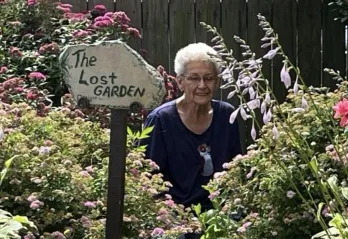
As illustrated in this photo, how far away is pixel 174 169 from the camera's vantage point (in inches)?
161

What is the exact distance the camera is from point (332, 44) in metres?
6.45

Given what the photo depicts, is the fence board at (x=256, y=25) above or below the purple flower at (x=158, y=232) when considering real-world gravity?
above

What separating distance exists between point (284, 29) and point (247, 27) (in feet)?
0.99

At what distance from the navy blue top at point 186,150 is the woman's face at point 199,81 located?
13 centimetres

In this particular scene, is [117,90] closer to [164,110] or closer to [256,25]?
[164,110]

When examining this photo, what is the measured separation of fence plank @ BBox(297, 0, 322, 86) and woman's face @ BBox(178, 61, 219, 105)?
2331 millimetres

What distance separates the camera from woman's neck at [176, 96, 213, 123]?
427 cm

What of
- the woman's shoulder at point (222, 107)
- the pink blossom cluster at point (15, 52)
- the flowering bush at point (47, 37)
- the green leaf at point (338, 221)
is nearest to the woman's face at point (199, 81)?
the woman's shoulder at point (222, 107)

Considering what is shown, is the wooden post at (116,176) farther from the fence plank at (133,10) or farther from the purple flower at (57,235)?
the fence plank at (133,10)

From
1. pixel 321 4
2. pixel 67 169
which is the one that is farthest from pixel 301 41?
pixel 67 169

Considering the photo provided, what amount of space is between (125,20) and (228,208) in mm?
2526

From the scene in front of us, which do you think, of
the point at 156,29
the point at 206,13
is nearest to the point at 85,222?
the point at 156,29

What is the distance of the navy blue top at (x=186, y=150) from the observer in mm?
4047

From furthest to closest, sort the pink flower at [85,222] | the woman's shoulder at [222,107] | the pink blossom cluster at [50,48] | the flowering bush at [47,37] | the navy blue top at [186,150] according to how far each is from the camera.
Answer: the pink blossom cluster at [50,48], the flowering bush at [47,37], the woman's shoulder at [222,107], the navy blue top at [186,150], the pink flower at [85,222]
